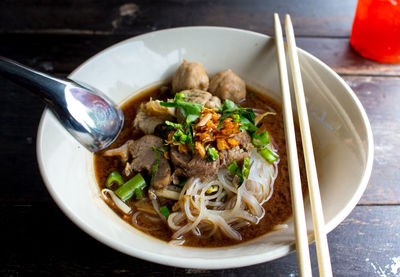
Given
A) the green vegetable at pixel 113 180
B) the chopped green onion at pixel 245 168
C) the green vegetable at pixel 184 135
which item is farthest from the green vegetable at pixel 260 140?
the green vegetable at pixel 113 180

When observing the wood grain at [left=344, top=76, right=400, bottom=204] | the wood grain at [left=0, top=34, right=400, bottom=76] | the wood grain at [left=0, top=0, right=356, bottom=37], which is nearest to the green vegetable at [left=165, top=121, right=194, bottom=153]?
the wood grain at [left=344, top=76, right=400, bottom=204]

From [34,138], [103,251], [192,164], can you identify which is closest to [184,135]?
[192,164]

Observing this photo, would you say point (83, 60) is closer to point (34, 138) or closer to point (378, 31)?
point (34, 138)

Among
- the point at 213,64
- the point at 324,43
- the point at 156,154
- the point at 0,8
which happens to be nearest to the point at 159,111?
the point at 156,154

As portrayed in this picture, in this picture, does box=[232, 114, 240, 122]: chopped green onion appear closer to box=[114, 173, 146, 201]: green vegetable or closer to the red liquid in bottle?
box=[114, 173, 146, 201]: green vegetable

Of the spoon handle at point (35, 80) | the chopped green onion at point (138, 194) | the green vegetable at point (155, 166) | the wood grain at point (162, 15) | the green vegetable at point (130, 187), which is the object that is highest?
the spoon handle at point (35, 80)

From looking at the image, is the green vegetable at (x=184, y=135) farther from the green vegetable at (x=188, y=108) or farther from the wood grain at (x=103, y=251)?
the wood grain at (x=103, y=251)
